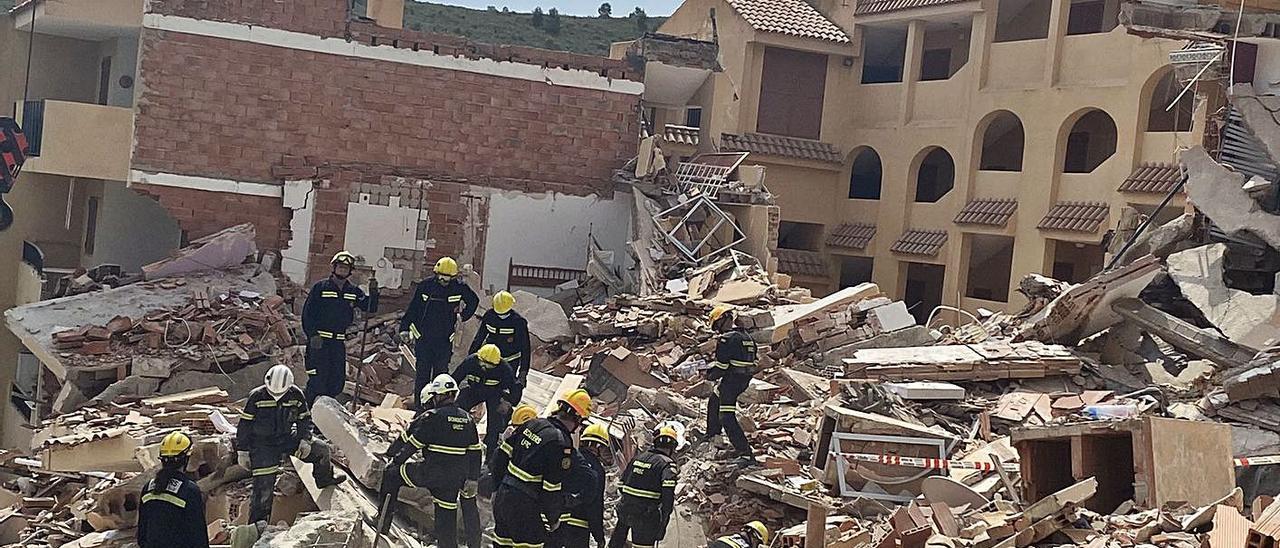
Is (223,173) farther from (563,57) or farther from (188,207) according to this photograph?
(563,57)

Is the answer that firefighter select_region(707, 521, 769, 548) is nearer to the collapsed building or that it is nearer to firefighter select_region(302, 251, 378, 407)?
the collapsed building

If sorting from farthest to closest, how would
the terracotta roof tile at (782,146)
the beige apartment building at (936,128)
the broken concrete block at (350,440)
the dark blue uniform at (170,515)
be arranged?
the terracotta roof tile at (782,146), the beige apartment building at (936,128), the broken concrete block at (350,440), the dark blue uniform at (170,515)

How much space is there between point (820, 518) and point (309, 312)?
241 inches

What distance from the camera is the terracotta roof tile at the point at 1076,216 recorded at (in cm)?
2457

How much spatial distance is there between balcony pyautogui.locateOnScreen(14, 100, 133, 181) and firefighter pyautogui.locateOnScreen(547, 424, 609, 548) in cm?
1241

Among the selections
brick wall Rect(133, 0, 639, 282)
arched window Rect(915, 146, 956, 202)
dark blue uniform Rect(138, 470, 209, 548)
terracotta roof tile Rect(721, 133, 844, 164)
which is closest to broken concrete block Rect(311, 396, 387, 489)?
dark blue uniform Rect(138, 470, 209, 548)

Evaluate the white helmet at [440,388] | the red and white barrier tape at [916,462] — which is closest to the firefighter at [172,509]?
the white helmet at [440,388]

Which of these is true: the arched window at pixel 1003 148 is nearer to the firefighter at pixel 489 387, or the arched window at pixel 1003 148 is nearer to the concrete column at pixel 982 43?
the concrete column at pixel 982 43

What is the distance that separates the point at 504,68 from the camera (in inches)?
842

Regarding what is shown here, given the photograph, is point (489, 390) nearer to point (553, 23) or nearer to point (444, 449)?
point (444, 449)

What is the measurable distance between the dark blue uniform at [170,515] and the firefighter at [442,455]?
5.99 ft

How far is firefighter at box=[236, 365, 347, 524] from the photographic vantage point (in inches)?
422

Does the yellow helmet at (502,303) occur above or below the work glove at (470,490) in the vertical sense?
above

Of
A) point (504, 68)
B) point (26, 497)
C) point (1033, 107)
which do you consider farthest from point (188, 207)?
point (1033, 107)
